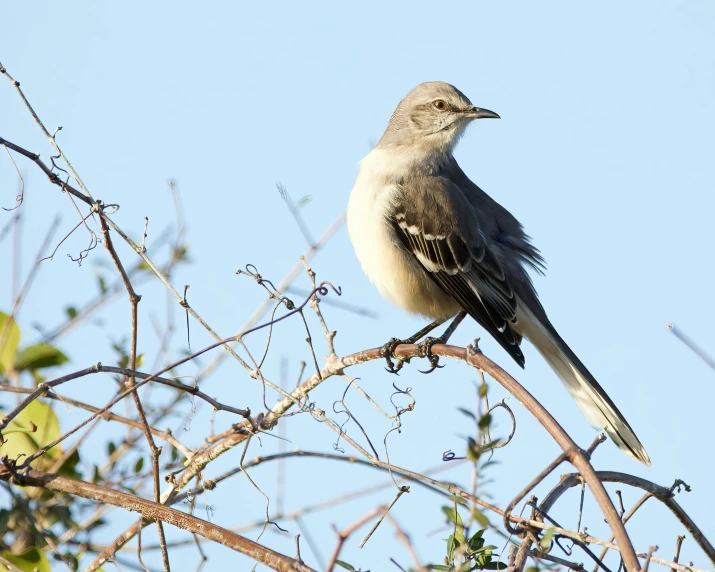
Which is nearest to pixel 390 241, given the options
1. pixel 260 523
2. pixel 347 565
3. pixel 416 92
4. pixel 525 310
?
pixel 525 310

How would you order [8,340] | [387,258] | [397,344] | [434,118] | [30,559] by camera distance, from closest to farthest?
1. [30,559]
2. [8,340]
3. [397,344]
4. [387,258]
5. [434,118]

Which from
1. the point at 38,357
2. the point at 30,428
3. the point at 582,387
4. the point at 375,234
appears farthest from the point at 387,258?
the point at 30,428

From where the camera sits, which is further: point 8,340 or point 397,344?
point 397,344

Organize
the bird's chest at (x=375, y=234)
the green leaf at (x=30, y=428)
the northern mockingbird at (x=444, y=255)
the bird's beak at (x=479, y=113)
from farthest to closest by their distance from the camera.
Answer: the bird's beak at (x=479, y=113) → the bird's chest at (x=375, y=234) → the northern mockingbird at (x=444, y=255) → the green leaf at (x=30, y=428)

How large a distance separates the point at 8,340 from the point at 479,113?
11.2ft

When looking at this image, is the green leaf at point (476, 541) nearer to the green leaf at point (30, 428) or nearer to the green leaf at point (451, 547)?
the green leaf at point (451, 547)

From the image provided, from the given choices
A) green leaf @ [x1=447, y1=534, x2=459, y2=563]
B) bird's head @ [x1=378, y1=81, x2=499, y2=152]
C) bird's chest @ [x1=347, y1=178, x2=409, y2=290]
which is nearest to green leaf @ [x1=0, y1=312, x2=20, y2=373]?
green leaf @ [x1=447, y1=534, x2=459, y2=563]

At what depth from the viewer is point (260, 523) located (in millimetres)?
3137

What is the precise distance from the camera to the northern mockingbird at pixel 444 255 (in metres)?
4.95

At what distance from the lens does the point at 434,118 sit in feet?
19.2

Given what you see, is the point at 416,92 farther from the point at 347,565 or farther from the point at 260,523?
the point at 347,565

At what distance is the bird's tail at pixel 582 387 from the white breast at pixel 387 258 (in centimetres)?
49

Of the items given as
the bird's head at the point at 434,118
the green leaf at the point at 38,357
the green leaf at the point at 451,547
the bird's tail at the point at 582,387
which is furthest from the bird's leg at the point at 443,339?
the green leaf at the point at 451,547

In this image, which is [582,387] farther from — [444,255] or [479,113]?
[479,113]
